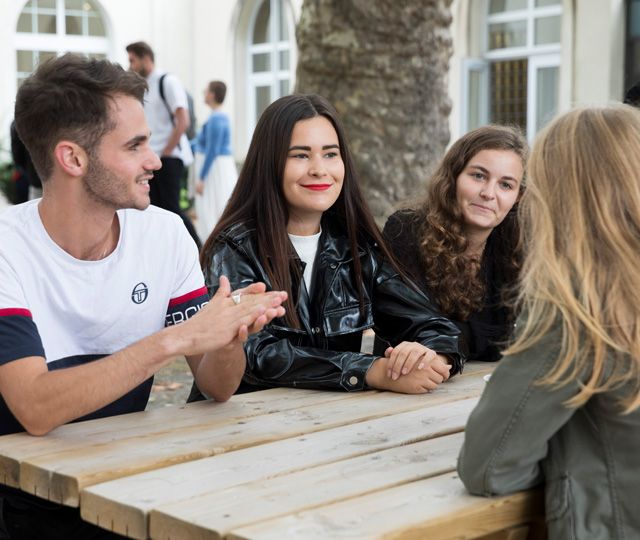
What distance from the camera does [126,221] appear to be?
2.79m

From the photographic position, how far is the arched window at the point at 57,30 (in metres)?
17.7

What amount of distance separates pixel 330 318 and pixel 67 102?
1005 mm

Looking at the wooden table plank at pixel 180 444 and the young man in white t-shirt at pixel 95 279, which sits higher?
the young man in white t-shirt at pixel 95 279

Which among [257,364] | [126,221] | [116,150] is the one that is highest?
[116,150]

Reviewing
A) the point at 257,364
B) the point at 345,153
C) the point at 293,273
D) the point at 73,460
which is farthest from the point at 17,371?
the point at 345,153

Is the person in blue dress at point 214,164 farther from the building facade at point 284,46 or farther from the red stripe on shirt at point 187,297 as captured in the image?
the red stripe on shirt at point 187,297

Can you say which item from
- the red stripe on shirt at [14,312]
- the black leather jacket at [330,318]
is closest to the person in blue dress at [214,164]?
the black leather jacket at [330,318]

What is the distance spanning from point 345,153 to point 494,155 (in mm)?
553

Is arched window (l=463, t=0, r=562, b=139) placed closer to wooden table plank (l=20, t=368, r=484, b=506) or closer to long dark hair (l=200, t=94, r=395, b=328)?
long dark hair (l=200, t=94, r=395, b=328)

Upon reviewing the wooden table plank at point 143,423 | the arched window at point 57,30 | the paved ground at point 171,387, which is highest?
the arched window at point 57,30

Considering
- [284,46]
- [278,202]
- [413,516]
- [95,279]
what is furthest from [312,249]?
[284,46]

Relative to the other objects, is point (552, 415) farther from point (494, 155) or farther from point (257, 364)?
point (494, 155)

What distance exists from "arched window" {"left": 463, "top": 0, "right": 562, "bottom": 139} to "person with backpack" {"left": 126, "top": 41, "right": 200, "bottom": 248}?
6335 mm

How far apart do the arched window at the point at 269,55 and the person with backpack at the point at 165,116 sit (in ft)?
27.7
